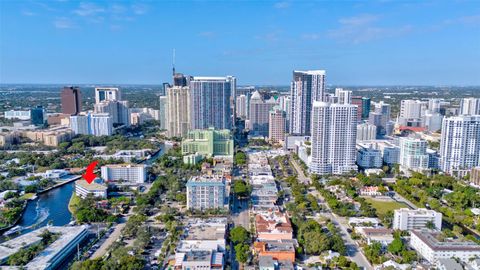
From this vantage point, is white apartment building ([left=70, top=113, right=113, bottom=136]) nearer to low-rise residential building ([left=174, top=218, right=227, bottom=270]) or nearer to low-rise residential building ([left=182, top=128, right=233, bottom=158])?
low-rise residential building ([left=182, top=128, right=233, bottom=158])

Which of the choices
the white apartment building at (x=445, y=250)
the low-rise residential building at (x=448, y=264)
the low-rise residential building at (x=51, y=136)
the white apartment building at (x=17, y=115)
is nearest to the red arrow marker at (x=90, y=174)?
the low-rise residential building at (x=51, y=136)

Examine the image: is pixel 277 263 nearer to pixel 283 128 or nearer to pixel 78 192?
pixel 78 192

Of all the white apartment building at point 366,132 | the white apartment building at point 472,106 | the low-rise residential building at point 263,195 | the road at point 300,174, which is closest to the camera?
the low-rise residential building at point 263,195

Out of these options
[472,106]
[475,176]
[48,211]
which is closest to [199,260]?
[48,211]

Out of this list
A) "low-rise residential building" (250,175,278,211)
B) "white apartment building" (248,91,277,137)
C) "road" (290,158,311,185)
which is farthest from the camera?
"white apartment building" (248,91,277,137)

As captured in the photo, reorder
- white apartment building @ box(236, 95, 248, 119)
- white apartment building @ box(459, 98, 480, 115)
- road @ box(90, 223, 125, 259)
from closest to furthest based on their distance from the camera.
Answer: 1. road @ box(90, 223, 125, 259)
2. white apartment building @ box(459, 98, 480, 115)
3. white apartment building @ box(236, 95, 248, 119)

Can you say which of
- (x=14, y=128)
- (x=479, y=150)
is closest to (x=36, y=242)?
(x=479, y=150)

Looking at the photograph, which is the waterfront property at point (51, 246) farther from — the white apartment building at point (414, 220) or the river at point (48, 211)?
the white apartment building at point (414, 220)

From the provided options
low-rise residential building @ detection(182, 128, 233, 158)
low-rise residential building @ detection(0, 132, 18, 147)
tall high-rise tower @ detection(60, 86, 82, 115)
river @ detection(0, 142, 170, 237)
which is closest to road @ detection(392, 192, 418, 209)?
low-rise residential building @ detection(182, 128, 233, 158)
